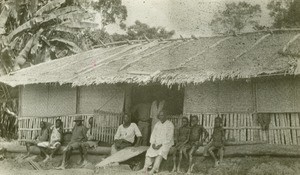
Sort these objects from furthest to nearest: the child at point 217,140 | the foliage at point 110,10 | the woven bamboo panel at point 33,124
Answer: the foliage at point 110,10
the woven bamboo panel at point 33,124
the child at point 217,140

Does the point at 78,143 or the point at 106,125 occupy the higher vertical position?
the point at 106,125

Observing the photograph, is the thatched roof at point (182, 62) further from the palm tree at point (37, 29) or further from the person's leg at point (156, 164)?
the palm tree at point (37, 29)

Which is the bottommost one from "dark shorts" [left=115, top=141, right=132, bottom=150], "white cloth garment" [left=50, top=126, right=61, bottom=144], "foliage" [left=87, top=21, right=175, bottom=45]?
"dark shorts" [left=115, top=141, right=132, bottom=150]

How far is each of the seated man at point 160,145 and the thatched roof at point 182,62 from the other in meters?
0.93

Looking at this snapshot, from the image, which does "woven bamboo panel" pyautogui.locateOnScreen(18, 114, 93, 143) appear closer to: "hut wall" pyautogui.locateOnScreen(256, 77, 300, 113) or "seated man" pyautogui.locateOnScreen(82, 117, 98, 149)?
"seated man" pyautogui.locateOnScreen(82, 117, 98, 149)

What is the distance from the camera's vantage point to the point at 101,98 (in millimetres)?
10797

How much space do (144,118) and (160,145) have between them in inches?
81.8

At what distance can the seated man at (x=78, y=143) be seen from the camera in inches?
379

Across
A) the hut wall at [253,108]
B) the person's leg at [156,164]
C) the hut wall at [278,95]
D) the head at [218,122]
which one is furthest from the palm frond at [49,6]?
the hut wall at [278,95]

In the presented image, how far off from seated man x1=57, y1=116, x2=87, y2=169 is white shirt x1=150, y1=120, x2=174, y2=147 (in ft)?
6.12

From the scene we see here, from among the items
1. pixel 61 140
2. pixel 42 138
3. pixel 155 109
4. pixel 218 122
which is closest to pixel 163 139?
pixel 218 122

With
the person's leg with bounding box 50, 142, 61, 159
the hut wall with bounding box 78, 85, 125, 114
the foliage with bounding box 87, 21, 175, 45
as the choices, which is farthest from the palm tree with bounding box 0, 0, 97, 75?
the foliage with bounding box 87, 21, 175, 45

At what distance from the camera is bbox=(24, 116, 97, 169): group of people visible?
381 inches

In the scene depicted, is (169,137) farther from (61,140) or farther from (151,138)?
(61,140)
